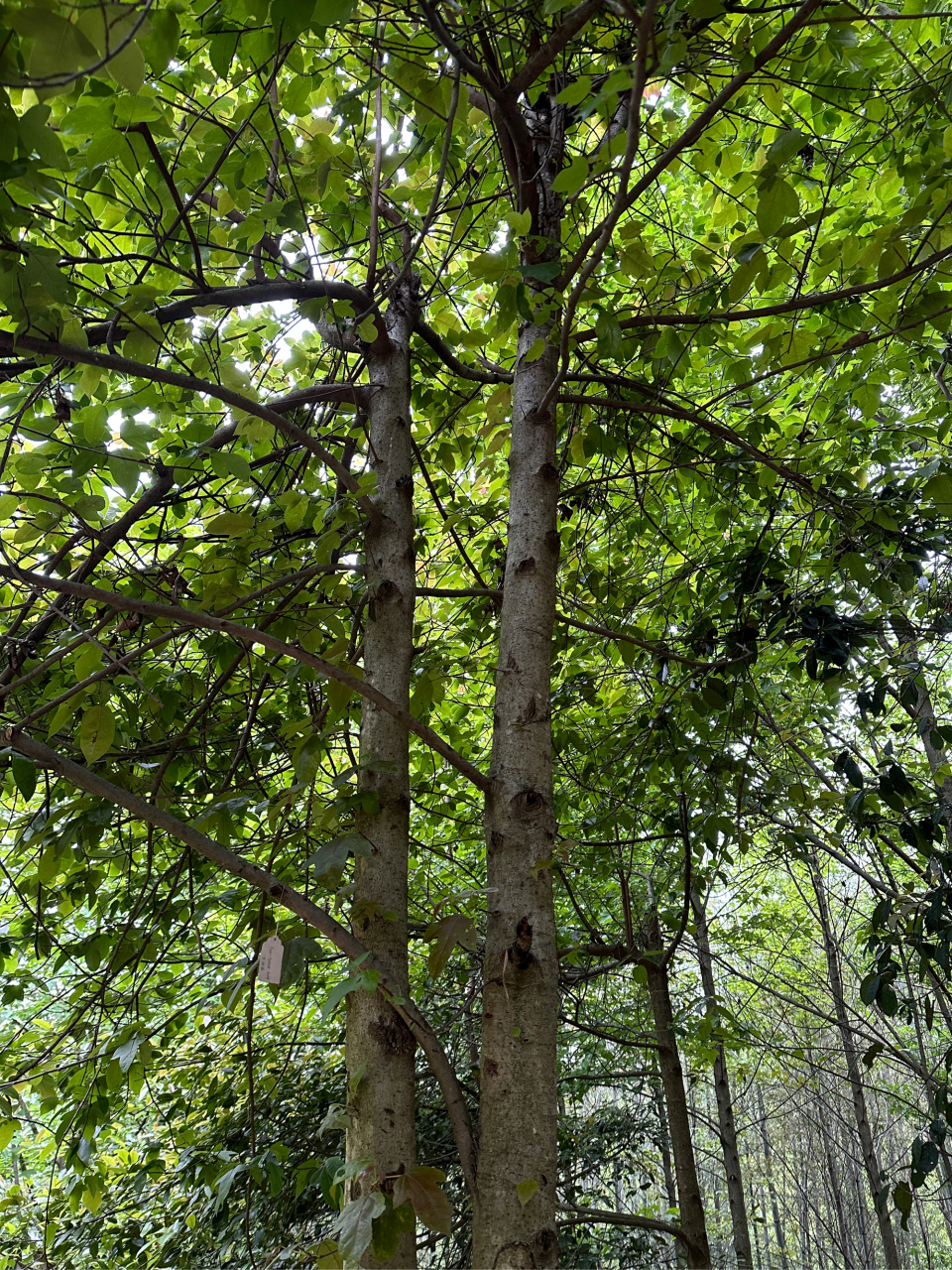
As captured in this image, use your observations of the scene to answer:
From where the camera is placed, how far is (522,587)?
143 centimetres

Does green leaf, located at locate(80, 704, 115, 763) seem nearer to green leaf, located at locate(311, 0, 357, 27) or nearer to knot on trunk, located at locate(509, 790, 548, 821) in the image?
knot on trunk, located at locate(509, 790, 548, 821)

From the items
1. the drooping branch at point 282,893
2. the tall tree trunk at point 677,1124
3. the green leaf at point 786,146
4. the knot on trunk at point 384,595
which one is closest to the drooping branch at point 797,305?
the green leaf at point 786,146

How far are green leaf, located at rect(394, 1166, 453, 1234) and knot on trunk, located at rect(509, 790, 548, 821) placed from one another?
1.62ft

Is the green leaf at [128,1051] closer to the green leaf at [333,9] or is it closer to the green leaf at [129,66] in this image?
the green leaf at [129,66]

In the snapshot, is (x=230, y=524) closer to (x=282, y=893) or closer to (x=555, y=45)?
(x=282, y=893)

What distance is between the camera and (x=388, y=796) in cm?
136

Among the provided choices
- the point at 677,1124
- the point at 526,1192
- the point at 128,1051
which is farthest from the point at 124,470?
the point at 677,1124

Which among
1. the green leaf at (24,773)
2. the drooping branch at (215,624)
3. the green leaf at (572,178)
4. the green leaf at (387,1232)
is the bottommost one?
the green leaf at (387,1232)

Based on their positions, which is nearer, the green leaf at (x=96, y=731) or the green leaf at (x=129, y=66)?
the green leaf at (x=129, y=66)

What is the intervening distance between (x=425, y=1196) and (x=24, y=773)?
0.87 m

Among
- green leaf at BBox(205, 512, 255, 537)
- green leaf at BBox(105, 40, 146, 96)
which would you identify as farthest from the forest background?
green leaf at BBox(205, 512, 255, 537)

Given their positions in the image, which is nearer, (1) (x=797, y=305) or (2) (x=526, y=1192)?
(2) (x=526, y=1192)

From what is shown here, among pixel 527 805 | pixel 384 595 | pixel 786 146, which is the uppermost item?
pixel 786 146

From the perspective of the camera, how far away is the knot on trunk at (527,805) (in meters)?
1.26
